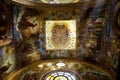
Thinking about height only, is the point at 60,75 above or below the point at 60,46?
below

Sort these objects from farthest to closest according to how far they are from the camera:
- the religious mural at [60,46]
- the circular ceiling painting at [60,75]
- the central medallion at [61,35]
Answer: the central medallion at [61,35]
the religious mural at [60,46]
the circular ceiling painting at [60,75]

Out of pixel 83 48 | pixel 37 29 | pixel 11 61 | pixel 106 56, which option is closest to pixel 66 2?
pixel 37 29

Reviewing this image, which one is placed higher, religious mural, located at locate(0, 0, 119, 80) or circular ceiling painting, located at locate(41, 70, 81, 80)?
religious mural, located at locate(0, 0, 119, 80)

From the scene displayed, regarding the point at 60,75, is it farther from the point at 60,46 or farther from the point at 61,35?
the point at 61,35

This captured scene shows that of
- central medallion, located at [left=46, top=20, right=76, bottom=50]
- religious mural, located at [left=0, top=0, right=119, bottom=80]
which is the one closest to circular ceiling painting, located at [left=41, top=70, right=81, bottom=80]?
religious mural, located at [left=0, top=0, right=119, bottom=80]

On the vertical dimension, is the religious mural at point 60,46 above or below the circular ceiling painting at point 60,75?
above

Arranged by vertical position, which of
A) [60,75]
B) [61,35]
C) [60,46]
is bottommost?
[60,75]

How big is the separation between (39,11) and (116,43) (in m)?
6.62

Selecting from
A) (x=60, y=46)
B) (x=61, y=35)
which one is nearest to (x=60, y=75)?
(x=60, y=46)

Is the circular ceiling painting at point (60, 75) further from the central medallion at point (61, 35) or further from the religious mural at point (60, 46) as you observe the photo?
the central medallion at point (61, 35)

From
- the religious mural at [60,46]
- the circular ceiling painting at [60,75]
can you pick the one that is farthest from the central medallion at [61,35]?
the circular ceiling painting at [60,75]

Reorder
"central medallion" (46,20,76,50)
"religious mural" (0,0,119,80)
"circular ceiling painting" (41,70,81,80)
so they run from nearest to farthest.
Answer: "circular ceiling painting" (41,70,81,80), "religious mural" (0,0,119,80), "central medallion" (46,20,76,50)

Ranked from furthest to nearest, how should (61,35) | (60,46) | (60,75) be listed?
(60,46), (61,35), (60,75)

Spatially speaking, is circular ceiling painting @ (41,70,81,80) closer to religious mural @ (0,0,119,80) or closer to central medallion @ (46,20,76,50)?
religious mural @ (0,0,119,80)
